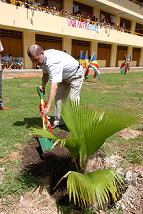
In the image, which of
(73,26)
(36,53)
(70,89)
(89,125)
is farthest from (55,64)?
(73,26)

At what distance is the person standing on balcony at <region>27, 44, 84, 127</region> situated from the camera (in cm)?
332

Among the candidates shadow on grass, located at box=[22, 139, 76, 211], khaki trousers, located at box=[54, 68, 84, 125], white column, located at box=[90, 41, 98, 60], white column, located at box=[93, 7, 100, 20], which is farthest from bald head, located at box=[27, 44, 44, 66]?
white column, located at box=[93, 7, 100, 20]

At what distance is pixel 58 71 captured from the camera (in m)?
3.42

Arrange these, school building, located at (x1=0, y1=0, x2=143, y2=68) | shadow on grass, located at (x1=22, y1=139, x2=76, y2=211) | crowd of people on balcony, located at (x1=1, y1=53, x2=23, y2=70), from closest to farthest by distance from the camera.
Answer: shadow on grass, located at (x1=22, y1=139, x2=76, y2=211), school building, located at (x1=0, y1=0, x2=143, y2=68), crowd of people on balcony, located at (x1=1, y1=53, x2=23, y2=70)

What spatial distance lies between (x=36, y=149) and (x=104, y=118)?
163cm

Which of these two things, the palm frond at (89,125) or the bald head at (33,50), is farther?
the bald head at (33,50)

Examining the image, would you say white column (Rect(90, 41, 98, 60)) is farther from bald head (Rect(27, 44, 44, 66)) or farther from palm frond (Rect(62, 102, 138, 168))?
palm frond (Rect(62, 102, 138, 168))

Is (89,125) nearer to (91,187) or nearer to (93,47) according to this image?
(91,187)

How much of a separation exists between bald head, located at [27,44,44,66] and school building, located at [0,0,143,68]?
37.9 ft

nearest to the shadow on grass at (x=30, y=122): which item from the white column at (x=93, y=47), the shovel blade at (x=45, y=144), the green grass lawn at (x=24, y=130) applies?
the green grass lawn at (x=24, y=130)

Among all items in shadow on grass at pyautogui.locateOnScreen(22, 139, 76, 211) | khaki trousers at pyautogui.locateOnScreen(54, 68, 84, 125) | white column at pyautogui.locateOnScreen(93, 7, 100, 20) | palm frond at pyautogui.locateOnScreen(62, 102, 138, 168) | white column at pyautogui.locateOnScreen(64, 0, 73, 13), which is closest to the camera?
palm frond at pyautogui.locateOnScreen(62, 102, 138, 168)

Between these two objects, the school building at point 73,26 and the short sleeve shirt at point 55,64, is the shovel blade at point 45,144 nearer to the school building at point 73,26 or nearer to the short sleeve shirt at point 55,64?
the short sleeve shirt at point 55,64

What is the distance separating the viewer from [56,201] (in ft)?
9.24

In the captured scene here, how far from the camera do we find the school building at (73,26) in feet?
49.7
